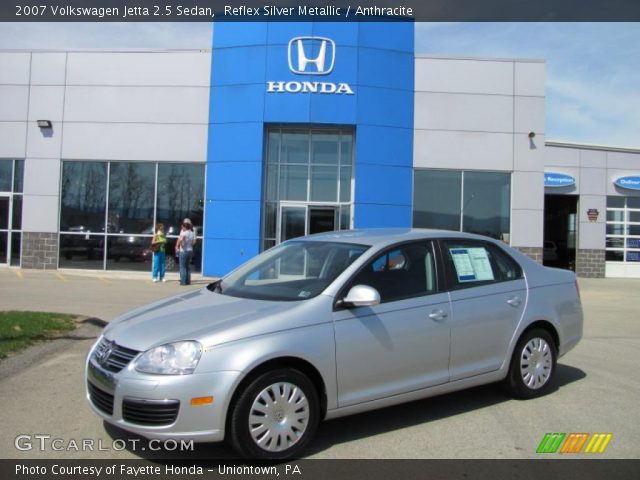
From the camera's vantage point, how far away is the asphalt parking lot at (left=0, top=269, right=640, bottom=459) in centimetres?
412

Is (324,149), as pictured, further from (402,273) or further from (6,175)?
(402,273)

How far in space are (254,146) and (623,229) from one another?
55.5 feet

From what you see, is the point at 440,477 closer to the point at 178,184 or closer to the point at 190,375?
the point at 190,375

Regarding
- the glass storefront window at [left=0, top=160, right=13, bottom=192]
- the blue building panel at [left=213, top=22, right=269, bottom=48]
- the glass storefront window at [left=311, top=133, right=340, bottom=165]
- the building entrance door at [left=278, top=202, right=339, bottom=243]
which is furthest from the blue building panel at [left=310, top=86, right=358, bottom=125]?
the glass storefront window at [left=0, top=160, right=13, bottom=192]

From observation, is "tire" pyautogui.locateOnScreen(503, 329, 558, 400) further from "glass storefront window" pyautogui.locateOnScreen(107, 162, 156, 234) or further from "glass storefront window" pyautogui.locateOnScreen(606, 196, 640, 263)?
"glass storefront window" pyautogui.locateOnScreen(606, 196, 640, 263)

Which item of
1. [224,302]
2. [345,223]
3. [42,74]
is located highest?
[42,74]

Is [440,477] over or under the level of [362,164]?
under

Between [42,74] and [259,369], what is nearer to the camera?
[259,369]

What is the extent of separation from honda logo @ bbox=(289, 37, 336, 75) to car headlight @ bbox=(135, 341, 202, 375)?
48.9 feet

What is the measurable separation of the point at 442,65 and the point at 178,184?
935 cm

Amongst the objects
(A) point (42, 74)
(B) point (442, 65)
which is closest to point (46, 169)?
(A) point (42, 74)

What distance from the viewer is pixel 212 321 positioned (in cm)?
399

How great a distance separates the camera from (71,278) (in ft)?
52.9

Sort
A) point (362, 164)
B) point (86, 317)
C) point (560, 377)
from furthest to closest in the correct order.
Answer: point (362, 164)
point (86, 317)
point (560, 377)
